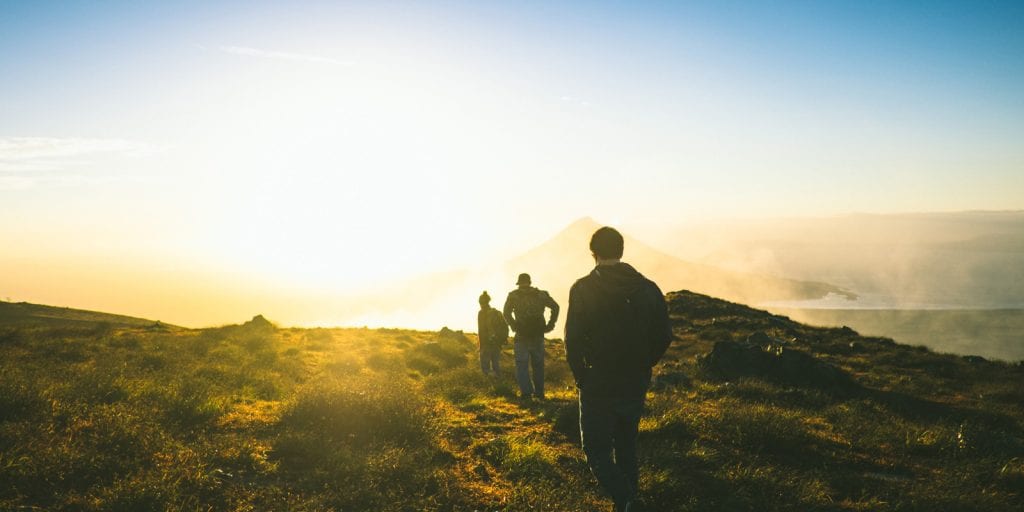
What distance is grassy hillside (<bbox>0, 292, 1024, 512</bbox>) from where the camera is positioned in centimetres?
498

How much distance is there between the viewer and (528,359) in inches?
438

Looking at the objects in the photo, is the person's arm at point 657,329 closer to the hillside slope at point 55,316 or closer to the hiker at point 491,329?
the hiker at point 491,329

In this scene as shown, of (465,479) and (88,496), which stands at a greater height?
(88,496)

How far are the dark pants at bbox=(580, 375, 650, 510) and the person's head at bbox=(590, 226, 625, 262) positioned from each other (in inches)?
50.6

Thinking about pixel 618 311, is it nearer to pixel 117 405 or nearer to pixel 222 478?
pixel 222 478

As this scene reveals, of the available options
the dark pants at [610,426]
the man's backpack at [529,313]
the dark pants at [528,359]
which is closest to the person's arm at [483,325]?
the dark pants at [528,359]

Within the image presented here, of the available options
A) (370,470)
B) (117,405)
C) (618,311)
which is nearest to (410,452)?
(370,470)

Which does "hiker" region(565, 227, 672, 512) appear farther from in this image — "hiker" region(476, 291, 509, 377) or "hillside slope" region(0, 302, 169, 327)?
"hillside slope" region(0, 302, 169, 327)

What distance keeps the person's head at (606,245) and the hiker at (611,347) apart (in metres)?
0.01

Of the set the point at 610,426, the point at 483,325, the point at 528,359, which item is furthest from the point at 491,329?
the point at 610,426

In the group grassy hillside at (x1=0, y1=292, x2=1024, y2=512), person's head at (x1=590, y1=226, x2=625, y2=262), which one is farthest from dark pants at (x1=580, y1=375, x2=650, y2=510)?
person's head at (x1=590, y1=226, x2=625, y2=262)

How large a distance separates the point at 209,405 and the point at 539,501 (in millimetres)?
6359

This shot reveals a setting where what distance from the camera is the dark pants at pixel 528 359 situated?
10.8 meters

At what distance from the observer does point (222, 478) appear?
5.36 meters
